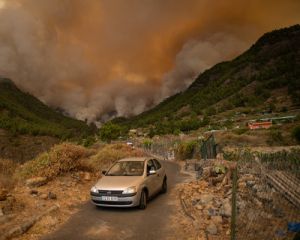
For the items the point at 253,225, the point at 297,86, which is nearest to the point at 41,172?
the point at 253,225

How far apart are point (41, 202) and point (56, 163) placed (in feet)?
8.92

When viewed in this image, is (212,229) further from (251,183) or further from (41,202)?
(41,202)

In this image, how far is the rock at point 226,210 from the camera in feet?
16.5

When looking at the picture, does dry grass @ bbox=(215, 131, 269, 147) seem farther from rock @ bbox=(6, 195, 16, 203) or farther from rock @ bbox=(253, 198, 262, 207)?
rock @ bbox=(6, 195, 16, 203)

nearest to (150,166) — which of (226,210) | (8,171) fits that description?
(226,210)

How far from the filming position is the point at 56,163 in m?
8.66

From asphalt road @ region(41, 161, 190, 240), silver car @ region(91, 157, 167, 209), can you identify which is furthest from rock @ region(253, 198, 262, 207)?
silver car @ region(91, 157, 167, 209)

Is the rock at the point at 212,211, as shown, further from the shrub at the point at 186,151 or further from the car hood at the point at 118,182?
the shrub at the point at 186,151

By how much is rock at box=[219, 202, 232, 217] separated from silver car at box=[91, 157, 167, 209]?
7.59 ft

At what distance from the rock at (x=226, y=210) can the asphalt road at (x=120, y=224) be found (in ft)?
4.47

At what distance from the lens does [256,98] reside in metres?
151

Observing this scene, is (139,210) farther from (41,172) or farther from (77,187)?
(41,172)

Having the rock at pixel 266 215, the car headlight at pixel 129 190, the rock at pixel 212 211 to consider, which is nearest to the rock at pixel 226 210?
the rock at pixel 212 211

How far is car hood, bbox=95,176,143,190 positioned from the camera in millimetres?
5785
